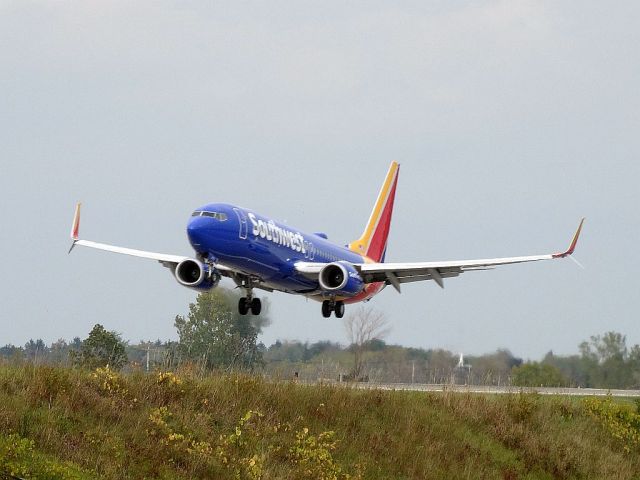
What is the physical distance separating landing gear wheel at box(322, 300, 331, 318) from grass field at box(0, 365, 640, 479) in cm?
1834

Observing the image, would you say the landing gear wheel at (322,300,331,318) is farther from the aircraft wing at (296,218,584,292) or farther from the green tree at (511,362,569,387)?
the green tree at (511,362,569,387)

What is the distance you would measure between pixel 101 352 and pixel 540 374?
30640 mm

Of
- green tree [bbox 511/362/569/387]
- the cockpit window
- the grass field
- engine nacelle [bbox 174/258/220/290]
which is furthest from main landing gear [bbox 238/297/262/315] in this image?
the grass field

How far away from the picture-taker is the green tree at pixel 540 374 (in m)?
57.2

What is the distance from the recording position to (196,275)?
49469mm

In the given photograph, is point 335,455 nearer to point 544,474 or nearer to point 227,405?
point 227,405

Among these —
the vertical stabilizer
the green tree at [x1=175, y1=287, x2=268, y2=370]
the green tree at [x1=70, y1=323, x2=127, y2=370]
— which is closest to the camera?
the green tree at [x1=70, y1=323, x2=127, y2=370]

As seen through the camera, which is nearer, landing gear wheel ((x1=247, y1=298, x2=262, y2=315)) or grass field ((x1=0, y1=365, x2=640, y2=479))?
grass field ((x1=0, y1=365, x2=640, y2=479))

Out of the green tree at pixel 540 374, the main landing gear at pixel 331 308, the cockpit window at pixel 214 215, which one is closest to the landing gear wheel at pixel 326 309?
the main landing gear at pixel 331 308

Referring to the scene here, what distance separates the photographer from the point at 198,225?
150 feet

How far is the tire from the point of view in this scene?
5381 cm

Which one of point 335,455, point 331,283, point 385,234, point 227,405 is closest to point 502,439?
point 335,455

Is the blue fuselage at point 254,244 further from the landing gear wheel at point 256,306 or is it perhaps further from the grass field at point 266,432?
the grass field at point 266,432

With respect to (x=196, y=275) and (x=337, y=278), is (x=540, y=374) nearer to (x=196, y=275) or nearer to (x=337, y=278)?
(x=337, y=278)
